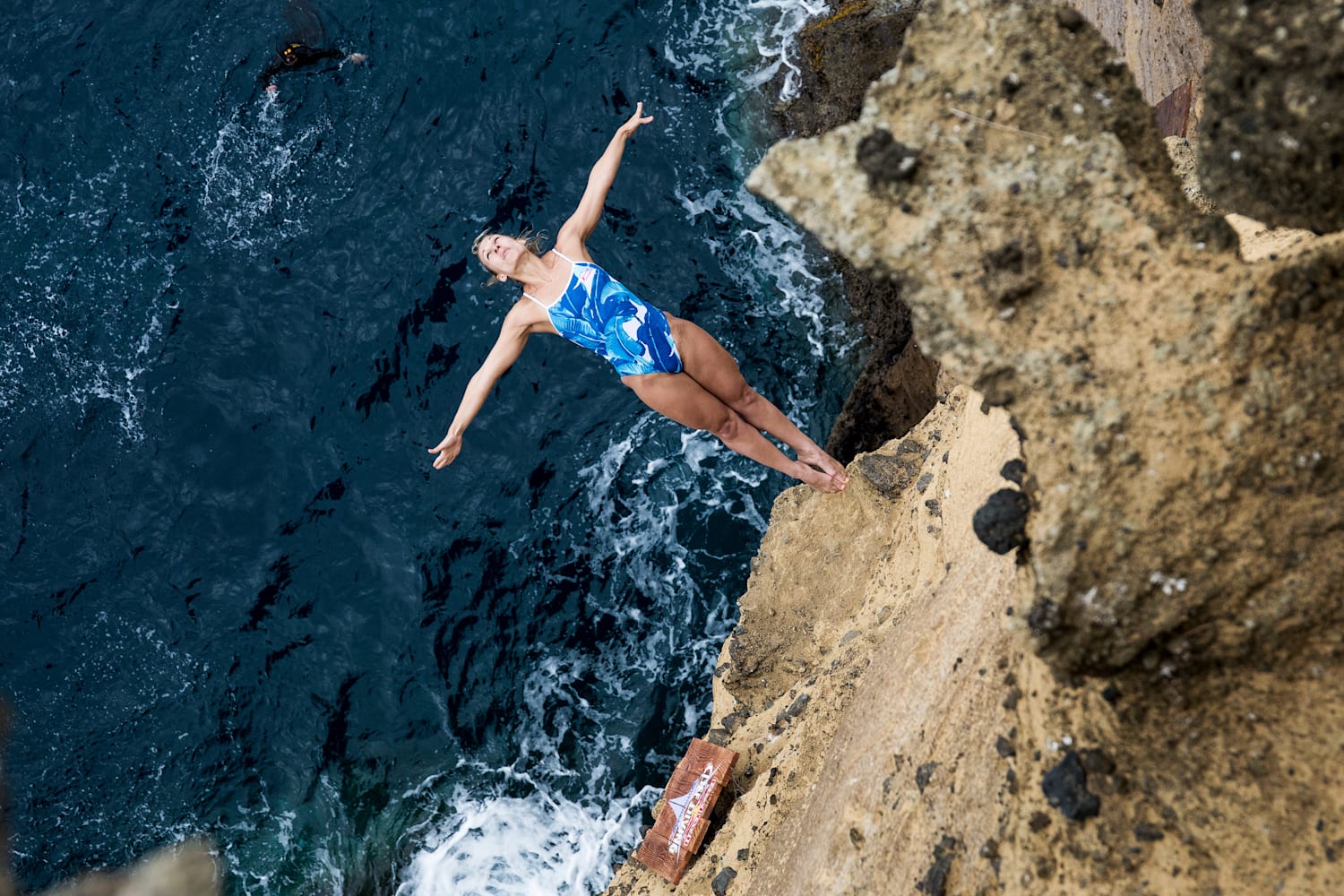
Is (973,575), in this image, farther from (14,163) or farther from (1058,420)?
(14,163)

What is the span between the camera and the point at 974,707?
3.60 meters

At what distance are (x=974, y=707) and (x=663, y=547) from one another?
458 cm

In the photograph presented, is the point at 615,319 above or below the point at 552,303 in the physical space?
below

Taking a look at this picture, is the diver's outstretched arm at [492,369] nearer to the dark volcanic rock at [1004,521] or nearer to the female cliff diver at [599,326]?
the female cliff diver at [599,326]

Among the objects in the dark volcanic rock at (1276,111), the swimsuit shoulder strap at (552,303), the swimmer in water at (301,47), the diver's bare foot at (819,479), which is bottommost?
the diver's bare foot at (819,479)

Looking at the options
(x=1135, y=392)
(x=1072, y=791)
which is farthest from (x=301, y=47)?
(x=1072, y=791)

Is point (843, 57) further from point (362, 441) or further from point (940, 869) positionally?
point (940, 869)

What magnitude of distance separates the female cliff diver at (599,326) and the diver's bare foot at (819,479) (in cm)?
69

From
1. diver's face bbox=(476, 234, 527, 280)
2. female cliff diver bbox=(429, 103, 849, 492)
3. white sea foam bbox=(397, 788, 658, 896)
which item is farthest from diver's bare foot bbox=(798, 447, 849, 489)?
white sea foam bbox=(397, 788, 658, 896)

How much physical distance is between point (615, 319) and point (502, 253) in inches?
31.4

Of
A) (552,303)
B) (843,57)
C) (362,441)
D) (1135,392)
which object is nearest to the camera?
(1135,392)

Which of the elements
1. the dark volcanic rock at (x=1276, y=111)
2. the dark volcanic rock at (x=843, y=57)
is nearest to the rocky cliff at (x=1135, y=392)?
the dark volcanic rock at (x=1276, y=111)

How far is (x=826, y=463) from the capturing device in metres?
6.63

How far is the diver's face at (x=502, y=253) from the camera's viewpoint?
5.84 m
